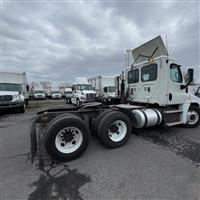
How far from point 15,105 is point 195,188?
36.3ft

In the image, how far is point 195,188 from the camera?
2320 mm

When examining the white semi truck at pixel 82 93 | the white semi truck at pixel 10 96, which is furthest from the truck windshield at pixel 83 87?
the white semi truck at pixel 10 96

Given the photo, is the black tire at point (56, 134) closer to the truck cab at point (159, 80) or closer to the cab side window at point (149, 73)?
the truck cab at point (159, 80)

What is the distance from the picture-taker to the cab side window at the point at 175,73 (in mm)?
5008

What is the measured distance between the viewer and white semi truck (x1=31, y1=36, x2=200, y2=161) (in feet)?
11.0

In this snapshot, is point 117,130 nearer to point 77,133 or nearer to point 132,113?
point 132,113

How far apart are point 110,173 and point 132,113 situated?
240cm

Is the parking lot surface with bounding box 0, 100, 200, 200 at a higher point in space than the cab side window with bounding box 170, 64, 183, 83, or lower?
lower

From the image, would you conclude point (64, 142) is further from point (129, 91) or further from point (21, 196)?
point (129, 91)

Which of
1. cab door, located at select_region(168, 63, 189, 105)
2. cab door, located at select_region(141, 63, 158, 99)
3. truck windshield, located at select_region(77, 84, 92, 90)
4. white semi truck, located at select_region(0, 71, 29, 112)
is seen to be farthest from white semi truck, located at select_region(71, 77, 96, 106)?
cab door, located at select_region(168, 63, 189, 105)

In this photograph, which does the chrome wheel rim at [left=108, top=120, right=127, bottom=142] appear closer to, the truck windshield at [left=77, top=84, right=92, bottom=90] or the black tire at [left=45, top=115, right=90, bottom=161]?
the black tire at [left=45, top=115, right=90, bottom=161]

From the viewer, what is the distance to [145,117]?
458cm

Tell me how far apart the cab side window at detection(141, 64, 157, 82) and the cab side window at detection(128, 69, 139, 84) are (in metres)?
0.29

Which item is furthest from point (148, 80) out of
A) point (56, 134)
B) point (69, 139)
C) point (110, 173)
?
point (56, 134)
